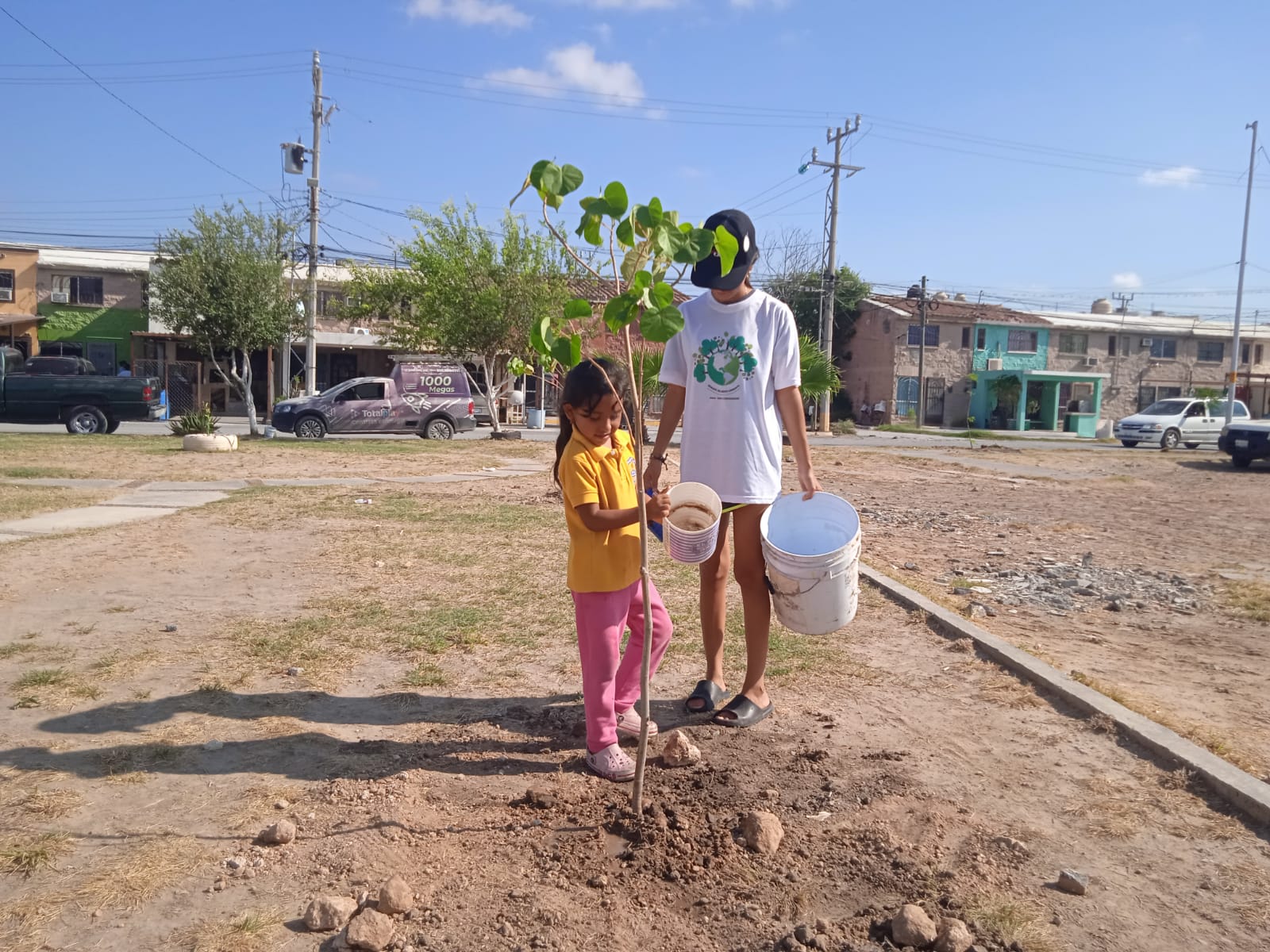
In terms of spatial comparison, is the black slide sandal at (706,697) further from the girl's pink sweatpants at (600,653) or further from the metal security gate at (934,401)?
the metal security gate at (934,401)

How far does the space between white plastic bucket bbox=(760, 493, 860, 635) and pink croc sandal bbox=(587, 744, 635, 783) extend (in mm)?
797

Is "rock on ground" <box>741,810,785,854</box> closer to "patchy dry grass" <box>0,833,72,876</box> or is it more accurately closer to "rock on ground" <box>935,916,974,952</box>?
"rock on ground" <box>935,916,974,952</box>

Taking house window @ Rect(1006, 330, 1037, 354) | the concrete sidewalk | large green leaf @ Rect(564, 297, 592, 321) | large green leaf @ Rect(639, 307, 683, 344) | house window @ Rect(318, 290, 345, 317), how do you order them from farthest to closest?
house window @ Rect(1006, 330, 1037, 354) → house window @ Rect(318, 290, 345, 317) → the concrete sidewalk → large green leaf @ Rect(639, 307, 683, 344) → large green leaf @ Rect(564, 297, 592, 321)

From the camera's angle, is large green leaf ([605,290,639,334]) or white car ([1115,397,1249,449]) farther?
white car ([1115,397,1249,449])

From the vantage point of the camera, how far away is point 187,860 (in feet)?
8.41

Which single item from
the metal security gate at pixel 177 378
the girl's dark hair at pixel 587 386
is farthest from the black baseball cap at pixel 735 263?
the metal security gate at pixel 177 378

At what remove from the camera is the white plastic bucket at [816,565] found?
3.35m

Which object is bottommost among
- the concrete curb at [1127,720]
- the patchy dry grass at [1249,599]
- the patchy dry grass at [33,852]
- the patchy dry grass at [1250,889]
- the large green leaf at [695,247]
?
the patchy dry grass at [33,852]

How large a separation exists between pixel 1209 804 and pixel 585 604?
2.11 meters

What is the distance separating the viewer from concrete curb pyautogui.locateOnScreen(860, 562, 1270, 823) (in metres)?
3.03

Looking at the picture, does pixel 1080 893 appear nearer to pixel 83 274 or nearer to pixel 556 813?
pixel 556 813

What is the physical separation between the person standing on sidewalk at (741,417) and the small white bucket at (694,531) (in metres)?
0.16

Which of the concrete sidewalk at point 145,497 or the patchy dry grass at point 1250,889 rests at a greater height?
the patchy dry grass at point 1250,889

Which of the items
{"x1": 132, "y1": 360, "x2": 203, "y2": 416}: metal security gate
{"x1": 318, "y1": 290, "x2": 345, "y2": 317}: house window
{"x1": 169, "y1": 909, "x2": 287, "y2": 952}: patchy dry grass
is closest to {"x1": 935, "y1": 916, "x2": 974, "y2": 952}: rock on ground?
{"x1": 169, "y1": 909, "x2": 287, "y2": 952}: patchy dry grass
